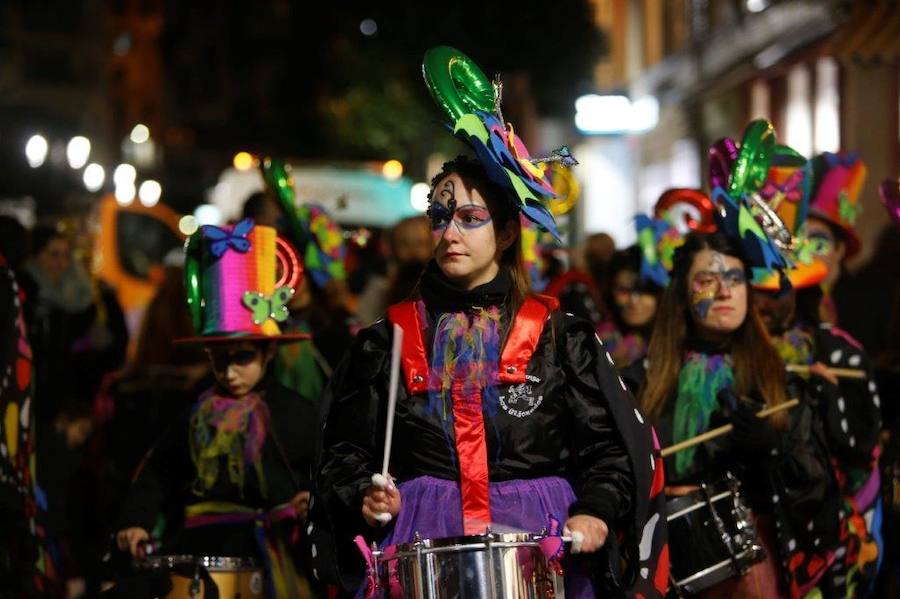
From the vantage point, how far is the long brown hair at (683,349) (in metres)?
7.52

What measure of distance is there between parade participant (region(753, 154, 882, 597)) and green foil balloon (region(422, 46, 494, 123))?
2075 millimetres

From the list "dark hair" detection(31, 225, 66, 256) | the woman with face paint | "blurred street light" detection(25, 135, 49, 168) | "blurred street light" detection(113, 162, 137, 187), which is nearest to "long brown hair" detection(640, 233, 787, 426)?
the woman with face paint

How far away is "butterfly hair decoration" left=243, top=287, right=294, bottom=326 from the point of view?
7.77 metres

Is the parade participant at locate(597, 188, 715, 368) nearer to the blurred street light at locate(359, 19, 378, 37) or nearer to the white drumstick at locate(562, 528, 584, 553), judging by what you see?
the white drumstick at locate(562, 528, 584, 553)

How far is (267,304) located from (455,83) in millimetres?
2005

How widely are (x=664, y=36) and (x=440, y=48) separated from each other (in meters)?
25.3

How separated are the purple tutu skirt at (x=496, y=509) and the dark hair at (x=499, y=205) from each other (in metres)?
0.62

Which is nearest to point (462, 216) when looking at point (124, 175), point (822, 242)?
point (822, 242)

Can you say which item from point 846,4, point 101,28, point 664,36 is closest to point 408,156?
point 664,36

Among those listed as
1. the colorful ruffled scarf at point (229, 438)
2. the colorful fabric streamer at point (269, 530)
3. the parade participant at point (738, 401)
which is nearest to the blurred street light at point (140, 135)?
the colorful ruffled scarf at point (229, 438)

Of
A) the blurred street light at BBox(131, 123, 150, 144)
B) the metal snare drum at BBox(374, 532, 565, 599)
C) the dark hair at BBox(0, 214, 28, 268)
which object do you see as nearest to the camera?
the metal snare drum at BBox(374, 532, 565, 599)

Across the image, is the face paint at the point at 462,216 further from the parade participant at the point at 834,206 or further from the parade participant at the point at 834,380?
the parade participant at the point at 834,206

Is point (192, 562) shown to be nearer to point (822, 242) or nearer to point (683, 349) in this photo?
point (683, 349)

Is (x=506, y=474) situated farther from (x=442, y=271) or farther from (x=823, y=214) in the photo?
(x=823, y=214)
